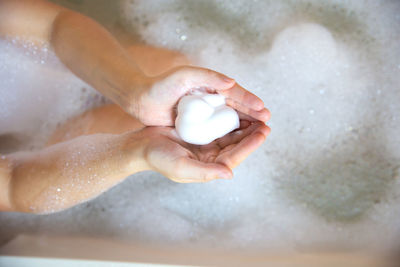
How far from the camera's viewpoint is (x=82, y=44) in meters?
0.78

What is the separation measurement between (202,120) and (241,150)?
0.11 meters

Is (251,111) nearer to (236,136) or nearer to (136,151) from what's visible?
(236,136)

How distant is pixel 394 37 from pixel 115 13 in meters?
0.81

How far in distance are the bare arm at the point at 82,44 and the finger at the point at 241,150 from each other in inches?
8.7

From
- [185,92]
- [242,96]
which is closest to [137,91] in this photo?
[185,92]

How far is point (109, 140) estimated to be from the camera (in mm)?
814

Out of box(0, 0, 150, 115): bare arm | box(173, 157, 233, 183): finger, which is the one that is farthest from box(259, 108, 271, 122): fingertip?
box(0, 0, 150, 115): bare arm

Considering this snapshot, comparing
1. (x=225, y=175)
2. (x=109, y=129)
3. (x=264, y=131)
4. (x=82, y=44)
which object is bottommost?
(x=225, y=175)

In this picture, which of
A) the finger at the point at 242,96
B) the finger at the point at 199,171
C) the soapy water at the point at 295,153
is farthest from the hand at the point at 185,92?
the soapy water at the point at 295,153

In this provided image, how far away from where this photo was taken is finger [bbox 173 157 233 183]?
56 cm

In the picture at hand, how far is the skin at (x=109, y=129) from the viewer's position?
0.64 m

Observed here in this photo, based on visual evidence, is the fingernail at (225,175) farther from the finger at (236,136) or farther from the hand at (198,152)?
the finger at (236,136)

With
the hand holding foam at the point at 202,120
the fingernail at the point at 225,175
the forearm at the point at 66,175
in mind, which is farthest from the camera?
the forearm at the point at 66,175

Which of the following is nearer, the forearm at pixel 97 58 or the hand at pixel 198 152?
the hand at pixel 198 152
